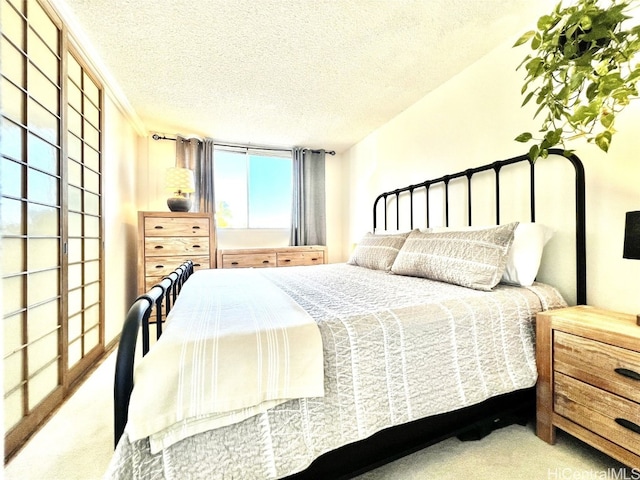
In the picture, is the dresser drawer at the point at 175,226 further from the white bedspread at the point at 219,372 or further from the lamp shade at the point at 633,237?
the lamp shade at the point at 633,237

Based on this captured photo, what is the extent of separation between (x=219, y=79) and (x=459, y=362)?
271 cm

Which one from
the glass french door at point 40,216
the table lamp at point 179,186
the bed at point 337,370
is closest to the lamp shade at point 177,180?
the table lamp at point 179,186

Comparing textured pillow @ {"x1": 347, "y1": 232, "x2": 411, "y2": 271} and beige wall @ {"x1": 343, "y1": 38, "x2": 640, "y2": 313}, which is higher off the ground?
beige wall @ {"x1": 343, "y1": 38, "x2": 640, "y2": 313}

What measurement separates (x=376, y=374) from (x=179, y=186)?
324cm

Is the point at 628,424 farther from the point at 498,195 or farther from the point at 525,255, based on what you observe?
the point at 498,195

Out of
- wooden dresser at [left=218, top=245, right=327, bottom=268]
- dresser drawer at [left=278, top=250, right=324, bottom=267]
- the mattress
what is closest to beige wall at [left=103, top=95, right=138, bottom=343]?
wooden dresser at [left=218, top=245, right=327, bottom=268]

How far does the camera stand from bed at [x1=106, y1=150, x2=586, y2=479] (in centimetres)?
71

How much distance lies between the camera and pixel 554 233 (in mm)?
1723

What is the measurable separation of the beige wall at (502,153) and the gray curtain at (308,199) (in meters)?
0.93

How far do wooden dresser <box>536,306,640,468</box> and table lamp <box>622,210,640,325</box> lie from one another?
0.19 m

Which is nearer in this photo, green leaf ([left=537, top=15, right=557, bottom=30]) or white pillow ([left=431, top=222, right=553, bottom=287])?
green leaf ([left=537, top=15, right=557, bottom=30])

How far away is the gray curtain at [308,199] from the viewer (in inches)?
167

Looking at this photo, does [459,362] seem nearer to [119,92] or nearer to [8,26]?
[8,26]

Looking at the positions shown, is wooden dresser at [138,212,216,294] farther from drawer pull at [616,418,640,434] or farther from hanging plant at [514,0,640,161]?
drawer pull at [616,418,640,434]
